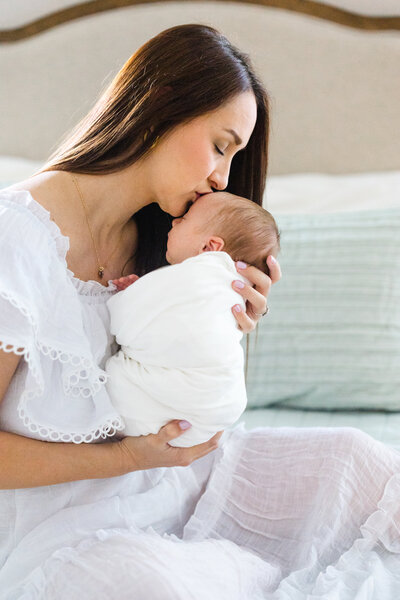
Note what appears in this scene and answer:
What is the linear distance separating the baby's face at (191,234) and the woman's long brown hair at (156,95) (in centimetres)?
14

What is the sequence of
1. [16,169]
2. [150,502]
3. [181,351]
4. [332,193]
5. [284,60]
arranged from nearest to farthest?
[181,351] < [150,502] < [332,193] < [284,60] < [16,169]

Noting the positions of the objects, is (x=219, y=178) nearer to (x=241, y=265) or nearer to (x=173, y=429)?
(x=241, y=265)

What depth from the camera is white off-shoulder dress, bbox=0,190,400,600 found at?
0.99 meters

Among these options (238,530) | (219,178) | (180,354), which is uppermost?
(219,178)

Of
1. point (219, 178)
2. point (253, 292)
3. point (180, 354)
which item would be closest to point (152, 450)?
point (180, 354)

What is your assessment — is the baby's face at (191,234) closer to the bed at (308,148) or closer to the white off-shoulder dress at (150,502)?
the white off-shoulder dress at (150,502)

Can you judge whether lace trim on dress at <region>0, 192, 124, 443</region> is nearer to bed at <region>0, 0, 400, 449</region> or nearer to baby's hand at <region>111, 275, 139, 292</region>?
baby's hand at <region>111, 275, 139, 292</region>

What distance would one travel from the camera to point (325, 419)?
167 cm

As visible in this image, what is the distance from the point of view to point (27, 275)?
104cm

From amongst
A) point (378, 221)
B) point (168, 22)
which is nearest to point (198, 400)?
point (378, 221)

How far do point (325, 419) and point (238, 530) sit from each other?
512 millimetres

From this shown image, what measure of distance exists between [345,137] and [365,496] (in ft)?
4.25

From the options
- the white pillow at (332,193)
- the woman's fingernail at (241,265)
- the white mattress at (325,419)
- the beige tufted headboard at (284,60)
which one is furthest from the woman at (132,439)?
the beige tufted headboard at (284,60)

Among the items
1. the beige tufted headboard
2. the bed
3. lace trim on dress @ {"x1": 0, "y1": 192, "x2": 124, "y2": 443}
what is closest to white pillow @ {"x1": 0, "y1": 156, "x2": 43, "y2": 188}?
the bed
